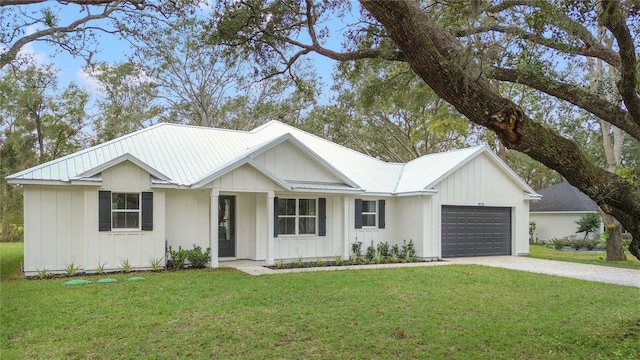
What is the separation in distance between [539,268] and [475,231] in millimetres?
4032

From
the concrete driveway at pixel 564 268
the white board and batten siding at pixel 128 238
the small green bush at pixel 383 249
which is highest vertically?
the white board and batten siding at pixel 128 238

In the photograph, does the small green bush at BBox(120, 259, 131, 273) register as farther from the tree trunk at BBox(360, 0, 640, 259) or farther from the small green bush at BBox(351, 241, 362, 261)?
the tree trunk at BBox(360, 0, 640, 259)

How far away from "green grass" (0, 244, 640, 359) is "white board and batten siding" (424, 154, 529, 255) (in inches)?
231

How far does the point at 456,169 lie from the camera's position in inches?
709

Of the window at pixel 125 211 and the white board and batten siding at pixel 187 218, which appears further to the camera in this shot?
the white board and batten siding at pixel 187 218

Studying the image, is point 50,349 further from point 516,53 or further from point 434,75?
point 516,53

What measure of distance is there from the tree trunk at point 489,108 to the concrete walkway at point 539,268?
25.5ft

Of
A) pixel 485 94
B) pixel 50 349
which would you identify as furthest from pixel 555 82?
pixel 50 349

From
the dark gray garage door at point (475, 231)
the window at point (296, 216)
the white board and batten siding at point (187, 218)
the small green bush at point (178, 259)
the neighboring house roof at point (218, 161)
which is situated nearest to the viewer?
the neighboring house roof at point (218, 161)

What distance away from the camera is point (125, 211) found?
13.2 meters

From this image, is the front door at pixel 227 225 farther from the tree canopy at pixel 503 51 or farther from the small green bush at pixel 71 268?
the tree canopy at pixel 503 51

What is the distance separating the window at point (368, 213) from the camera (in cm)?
1789

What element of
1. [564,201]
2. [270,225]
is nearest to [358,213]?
[270,225]

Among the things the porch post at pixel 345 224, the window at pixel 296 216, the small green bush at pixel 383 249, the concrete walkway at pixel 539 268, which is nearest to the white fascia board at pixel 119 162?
the concrete walkway at pixel 539 268
